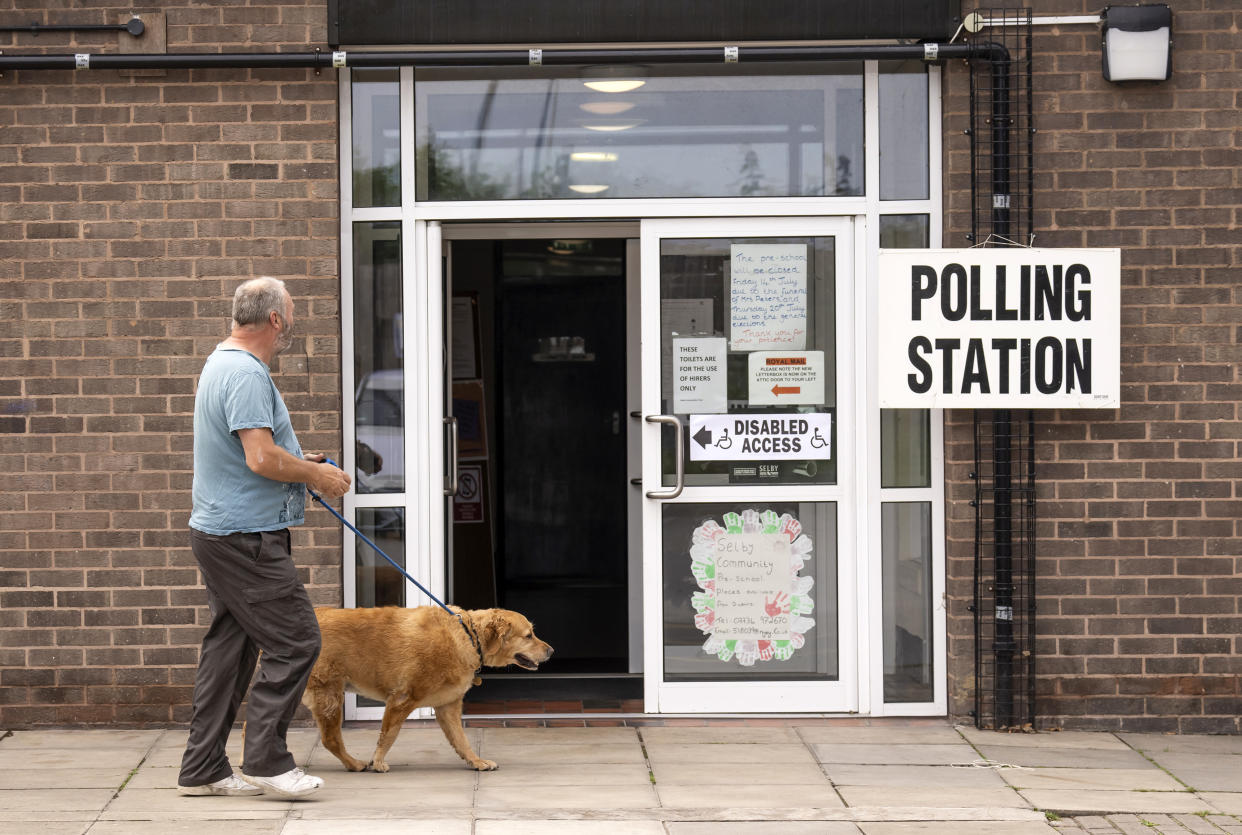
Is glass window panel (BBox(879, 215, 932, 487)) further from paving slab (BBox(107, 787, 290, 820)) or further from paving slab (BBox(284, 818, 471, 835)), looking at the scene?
paving slab (BBox(107, 787, 290, 820))

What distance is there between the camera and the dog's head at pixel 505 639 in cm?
541

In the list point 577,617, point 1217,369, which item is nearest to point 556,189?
point 1217,369

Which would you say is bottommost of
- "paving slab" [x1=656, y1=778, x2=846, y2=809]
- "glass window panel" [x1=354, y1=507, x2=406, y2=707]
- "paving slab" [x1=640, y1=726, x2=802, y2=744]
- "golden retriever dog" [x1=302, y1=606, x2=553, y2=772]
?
"paving slab" [x1=656, y1=778, x2=846, y2=809]

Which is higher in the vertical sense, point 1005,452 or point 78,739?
point 1005,452

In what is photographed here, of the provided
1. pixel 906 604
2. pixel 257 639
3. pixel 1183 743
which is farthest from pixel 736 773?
pixel 1183 743

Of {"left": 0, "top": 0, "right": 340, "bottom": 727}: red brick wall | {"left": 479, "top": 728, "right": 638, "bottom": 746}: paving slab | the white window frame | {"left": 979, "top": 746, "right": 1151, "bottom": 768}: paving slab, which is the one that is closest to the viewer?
{"left": 979, "top": 746, "right": 1151, "bottom": 768}: paving slab

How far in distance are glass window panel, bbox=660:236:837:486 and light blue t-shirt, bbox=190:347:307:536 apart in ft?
6.82

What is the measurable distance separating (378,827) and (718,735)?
1.88m

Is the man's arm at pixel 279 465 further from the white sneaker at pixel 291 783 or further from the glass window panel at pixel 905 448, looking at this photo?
the glass window panel at pixel 905 448

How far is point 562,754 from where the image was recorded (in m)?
5.86

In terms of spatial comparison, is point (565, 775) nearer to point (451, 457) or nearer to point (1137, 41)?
point (451, 457)

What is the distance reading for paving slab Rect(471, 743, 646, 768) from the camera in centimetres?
576

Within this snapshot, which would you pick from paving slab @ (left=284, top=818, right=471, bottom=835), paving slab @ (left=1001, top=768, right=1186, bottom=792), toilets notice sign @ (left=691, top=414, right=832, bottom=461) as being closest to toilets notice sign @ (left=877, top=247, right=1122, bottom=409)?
toilets notice sign @ (left=691, top=414, right=832, bottom=461)

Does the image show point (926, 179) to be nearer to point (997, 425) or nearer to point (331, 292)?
point (997, 425)
